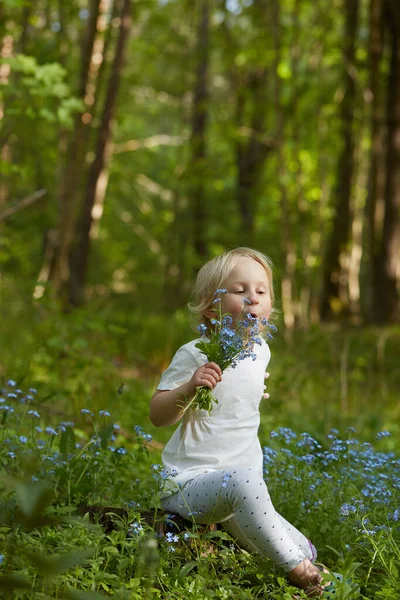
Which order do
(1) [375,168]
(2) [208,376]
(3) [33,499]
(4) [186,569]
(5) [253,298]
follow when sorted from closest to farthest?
(3) [33,499] < (4) [186,569] < (2) [208,376] < (5) [253,298] < (1) [375,168]

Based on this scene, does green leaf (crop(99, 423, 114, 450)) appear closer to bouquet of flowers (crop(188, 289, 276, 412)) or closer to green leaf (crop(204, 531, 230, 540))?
bouquet of flowers (crop(188, 289, 276, 412))

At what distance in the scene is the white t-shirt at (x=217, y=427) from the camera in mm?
2826

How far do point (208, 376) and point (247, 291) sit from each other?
0.51 m

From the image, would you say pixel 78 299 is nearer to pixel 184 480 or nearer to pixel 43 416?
pixel 43 416

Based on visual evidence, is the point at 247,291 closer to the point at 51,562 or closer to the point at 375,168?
the point at 51,562

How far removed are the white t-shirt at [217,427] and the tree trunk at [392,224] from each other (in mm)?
8299

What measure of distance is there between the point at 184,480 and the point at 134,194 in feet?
49.6

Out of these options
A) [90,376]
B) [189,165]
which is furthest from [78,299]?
[90,376]

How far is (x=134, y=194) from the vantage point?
17.5 meters

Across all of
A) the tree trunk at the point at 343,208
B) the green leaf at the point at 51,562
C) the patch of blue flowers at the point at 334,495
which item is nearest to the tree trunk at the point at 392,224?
the tree trunk at the point at 343,208

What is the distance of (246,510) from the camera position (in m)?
2.63

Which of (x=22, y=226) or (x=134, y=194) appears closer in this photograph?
(x=22, y=226)

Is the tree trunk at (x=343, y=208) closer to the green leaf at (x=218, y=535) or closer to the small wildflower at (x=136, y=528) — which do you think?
the green leaf at (x=218, y=535)

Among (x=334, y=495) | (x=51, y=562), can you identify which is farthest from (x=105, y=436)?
(x=51, y=562)
